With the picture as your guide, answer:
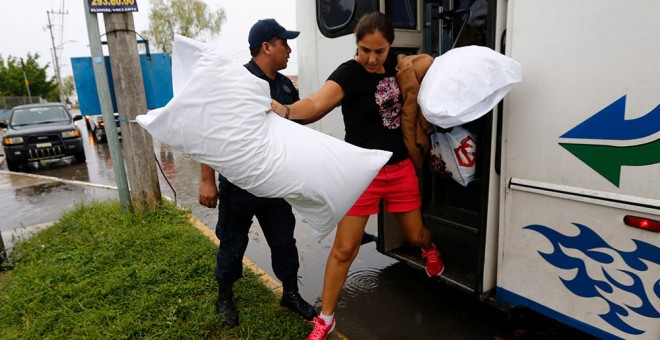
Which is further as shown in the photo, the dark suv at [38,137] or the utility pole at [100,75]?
the dark suv at [38,137]

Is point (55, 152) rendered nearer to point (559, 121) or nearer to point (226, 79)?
point (226, 79)

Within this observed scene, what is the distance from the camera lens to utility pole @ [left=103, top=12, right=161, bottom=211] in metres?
4.24

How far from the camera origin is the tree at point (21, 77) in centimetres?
3716

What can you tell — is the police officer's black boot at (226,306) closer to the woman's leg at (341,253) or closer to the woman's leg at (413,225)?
the woman's leg at (341,253)

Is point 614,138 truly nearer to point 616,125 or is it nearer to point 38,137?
point 616,125

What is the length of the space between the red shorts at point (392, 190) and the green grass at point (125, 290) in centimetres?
93

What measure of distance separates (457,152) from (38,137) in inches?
415

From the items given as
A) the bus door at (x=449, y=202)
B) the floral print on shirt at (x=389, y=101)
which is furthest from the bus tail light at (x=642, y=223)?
the floral print on shirt at (x=389, y=101)

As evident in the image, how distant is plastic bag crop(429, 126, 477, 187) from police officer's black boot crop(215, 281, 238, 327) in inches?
63.4

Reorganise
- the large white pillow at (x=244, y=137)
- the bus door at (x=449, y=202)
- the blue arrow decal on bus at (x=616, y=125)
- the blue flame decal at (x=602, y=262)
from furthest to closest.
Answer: the bus door at (x=449, y=202)
the large white pillow at (x=244, y=137)
the blue flame decal at (x=602, y=262)
the blue arrow decal on bus at (x=616, y=125)

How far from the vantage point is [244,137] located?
76.2 inches

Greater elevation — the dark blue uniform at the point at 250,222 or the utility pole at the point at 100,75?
the utility pole at the point at 100,75

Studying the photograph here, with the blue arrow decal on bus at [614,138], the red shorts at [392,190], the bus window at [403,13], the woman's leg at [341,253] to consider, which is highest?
the bus window at [403,13]

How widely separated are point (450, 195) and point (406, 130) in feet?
4.12
